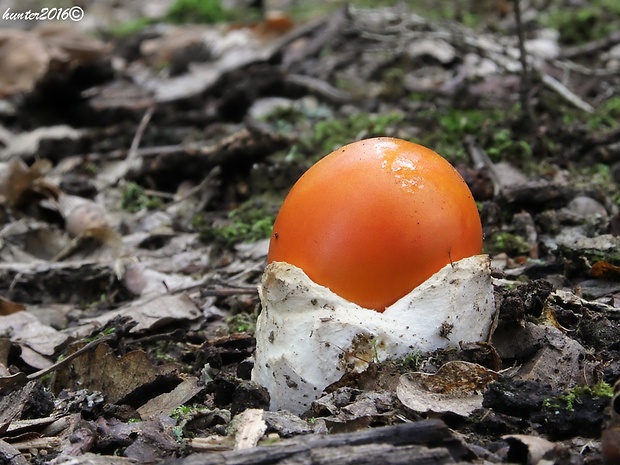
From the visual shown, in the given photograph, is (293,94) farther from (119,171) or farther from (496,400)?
(496,400)

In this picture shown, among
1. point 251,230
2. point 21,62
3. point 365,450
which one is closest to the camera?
point 365,450

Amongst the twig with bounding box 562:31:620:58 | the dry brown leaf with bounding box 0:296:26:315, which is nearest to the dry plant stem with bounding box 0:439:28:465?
the dry brown leaf with bounding box 0:296:26:315

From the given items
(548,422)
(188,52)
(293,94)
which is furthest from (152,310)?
(188,52)

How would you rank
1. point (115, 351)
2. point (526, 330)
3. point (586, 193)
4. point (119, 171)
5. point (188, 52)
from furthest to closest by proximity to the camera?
point (188, 52) < point (119, 171) < point (586, 193) < point (115, 351) < point (526, 330)

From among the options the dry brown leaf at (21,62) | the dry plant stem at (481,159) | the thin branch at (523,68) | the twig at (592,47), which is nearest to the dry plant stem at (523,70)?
the thin branch at (523,68)

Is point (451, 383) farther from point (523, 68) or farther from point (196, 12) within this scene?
point (196, 12)

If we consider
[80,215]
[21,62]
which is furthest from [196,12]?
[80,215]

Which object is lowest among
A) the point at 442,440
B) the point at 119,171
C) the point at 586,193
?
the point at 119,171
